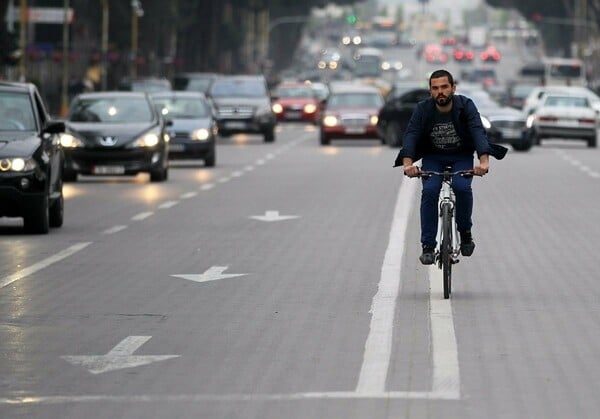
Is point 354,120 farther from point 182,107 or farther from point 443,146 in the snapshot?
point 443,146

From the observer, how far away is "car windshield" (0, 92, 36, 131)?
22219 mm

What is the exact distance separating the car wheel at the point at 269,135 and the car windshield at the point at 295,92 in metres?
22.0

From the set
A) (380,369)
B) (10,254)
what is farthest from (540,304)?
(10,254)

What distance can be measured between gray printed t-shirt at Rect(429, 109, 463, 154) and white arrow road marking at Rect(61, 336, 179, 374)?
3.73 metres

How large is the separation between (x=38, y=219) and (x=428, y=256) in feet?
24.0

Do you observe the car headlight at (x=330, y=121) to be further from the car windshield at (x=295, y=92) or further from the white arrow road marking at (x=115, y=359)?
the white arrow road marking at (x=115, y=359)

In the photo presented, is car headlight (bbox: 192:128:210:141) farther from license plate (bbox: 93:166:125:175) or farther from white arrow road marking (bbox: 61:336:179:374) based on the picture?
white arrow road marking (bbox: 61:336:179:374)

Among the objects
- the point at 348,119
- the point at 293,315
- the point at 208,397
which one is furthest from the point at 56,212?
the point at 348,119

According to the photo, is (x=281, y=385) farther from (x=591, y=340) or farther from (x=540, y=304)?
(x=540, y=304)

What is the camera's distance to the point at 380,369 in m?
11.1

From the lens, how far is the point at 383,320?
534 inches

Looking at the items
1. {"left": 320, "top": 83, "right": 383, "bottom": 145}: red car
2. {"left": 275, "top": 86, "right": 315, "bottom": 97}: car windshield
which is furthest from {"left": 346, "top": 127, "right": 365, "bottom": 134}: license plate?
{"left": 275, "top": 86, "right": 315, "bottom": 97}: car windshield

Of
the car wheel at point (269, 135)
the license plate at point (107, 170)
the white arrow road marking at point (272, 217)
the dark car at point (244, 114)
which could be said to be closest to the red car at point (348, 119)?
the dark car at point (244, 114)

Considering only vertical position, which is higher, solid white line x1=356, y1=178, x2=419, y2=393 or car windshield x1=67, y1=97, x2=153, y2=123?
car windshield x1=67, y1=97, x2=153, y2=123
